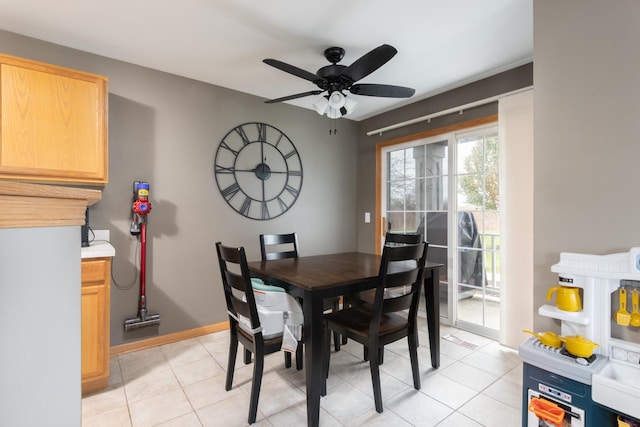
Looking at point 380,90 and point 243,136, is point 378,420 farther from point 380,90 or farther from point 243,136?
point 243,136

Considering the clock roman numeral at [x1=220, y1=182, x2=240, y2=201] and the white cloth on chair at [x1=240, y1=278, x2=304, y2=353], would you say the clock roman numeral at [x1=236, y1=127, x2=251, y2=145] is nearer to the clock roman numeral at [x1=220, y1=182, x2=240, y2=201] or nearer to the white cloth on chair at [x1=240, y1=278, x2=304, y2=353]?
the clock roman numeral at [x1=220, y1=182, x2=240, y2=201]

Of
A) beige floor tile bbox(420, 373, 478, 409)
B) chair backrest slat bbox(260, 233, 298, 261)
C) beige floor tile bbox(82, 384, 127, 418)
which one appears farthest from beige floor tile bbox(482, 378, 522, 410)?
beige floor tile bbox(82, 384, 127, 418)

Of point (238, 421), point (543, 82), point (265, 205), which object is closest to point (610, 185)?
point (543, 82)

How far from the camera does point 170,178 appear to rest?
2.80m

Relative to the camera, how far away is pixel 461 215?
3.11 meters

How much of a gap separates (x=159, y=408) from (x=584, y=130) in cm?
273

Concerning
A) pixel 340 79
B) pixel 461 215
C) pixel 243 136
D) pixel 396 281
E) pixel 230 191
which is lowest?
pixel 396 281

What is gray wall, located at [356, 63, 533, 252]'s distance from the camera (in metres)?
2.73

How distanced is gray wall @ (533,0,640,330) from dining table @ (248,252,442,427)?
805 millimetres

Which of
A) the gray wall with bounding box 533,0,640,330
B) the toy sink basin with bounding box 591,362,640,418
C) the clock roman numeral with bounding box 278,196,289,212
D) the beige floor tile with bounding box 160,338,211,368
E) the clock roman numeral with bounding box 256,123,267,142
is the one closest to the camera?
the toy sink basin with bounding box 591,362,640,418

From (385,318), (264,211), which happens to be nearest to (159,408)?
(385,318)

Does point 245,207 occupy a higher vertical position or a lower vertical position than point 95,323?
higher

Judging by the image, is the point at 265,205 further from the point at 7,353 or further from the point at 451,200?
the point at 7,353

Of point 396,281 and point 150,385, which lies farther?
point 150,385
